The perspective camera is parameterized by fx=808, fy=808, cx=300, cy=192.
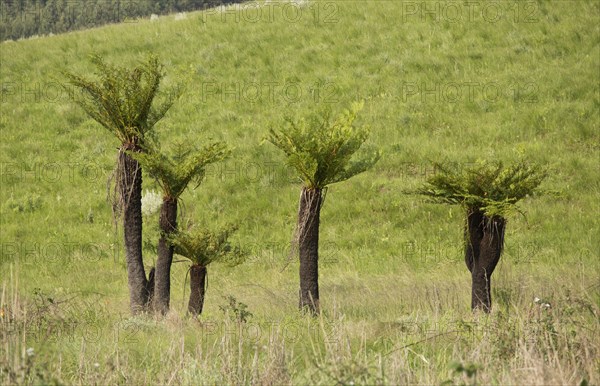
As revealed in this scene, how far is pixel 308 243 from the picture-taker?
11.1m

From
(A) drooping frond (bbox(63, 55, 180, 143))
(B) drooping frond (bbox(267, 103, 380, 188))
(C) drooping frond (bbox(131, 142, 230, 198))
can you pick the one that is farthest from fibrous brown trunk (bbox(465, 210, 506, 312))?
(A) drooping frond (bbox(63, 55, 180, 143))

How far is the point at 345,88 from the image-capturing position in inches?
963

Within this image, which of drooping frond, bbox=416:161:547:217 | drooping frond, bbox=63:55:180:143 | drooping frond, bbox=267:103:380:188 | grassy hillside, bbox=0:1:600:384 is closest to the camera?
grassy hillside, bbox=0:1:600:384

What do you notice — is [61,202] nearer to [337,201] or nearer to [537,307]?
[337,201]

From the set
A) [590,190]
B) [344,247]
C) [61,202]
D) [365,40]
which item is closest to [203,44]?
[365,40]

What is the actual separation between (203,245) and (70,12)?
Result: 108 meters

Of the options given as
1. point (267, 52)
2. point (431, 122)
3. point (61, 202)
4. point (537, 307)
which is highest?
point (267, 52)

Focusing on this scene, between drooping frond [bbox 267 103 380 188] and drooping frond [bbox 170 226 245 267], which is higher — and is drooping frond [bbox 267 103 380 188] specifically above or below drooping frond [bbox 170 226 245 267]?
above

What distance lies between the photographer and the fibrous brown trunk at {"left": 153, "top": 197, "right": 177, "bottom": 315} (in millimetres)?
11547

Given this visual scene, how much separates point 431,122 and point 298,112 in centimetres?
376

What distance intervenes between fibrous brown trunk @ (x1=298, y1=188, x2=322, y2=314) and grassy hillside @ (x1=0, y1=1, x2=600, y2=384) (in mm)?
395

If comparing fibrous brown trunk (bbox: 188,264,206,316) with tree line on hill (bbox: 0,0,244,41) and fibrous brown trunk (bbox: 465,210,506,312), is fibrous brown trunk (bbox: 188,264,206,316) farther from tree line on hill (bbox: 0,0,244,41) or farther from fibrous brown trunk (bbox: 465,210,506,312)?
tree line on hill (bbox: 0,0,244,41)

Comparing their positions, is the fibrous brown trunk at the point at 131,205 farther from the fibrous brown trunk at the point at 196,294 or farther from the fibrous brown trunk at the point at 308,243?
the fibrous brown trunk at the point at 308,243

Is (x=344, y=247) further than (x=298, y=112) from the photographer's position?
No
